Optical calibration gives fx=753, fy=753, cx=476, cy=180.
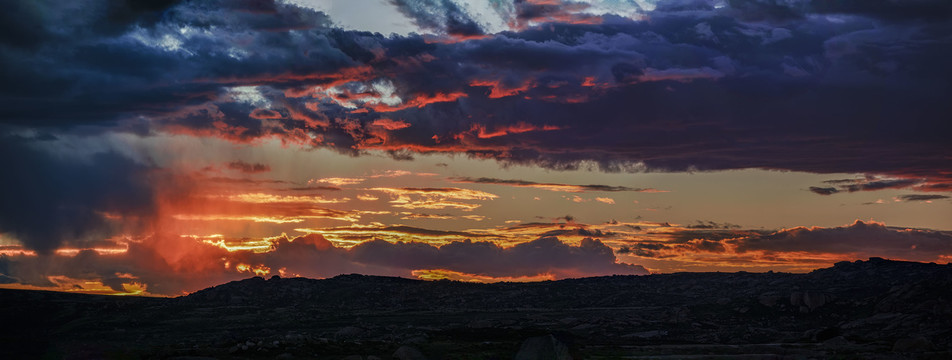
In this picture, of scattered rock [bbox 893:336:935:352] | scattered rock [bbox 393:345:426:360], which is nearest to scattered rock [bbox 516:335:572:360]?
scattered rock [bbox 393:345:426:360]

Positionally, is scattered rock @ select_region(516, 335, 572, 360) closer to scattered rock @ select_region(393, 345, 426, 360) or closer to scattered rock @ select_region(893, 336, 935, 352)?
scattered rock @ select_region(393, 345, 426, 360)

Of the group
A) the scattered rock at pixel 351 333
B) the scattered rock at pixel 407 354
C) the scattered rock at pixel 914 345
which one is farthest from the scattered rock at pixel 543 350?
the scattered rock at pixel 351 333

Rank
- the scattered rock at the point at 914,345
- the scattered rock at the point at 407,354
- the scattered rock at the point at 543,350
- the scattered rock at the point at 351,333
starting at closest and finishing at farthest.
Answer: the scattered rock at the point at 543,350
the scattered rock at the point at 407,354
the scattered rock at the point at 914,345
the scattered rock at the point at 351,333

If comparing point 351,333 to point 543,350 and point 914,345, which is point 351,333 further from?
point 914,345

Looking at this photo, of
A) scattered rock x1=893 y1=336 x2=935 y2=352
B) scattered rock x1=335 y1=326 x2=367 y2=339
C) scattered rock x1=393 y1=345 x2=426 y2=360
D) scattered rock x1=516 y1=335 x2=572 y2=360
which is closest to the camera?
scattered rock x1=516 y1=335 x2=572 y2=360

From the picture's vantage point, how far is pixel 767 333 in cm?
17438

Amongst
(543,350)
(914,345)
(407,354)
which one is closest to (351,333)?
(407,354)

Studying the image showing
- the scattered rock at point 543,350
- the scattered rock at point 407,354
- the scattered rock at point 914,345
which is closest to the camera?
the scattered rock at point 543,350

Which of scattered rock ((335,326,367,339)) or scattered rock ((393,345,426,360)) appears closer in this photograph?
scattered rock ((393,345,426,360))

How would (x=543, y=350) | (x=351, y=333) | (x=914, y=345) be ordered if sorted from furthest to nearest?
(x=351, y=333) < (x=914, y=345) < (x=543, y=350)

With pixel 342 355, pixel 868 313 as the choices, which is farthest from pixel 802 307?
pixel 342 355

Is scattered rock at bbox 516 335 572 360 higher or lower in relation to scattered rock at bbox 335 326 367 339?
higher

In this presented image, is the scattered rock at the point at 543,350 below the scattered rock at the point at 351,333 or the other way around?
the other way around

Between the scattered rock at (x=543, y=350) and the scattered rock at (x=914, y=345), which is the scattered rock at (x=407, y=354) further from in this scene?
the scattered rock at (x=914, y=345)
